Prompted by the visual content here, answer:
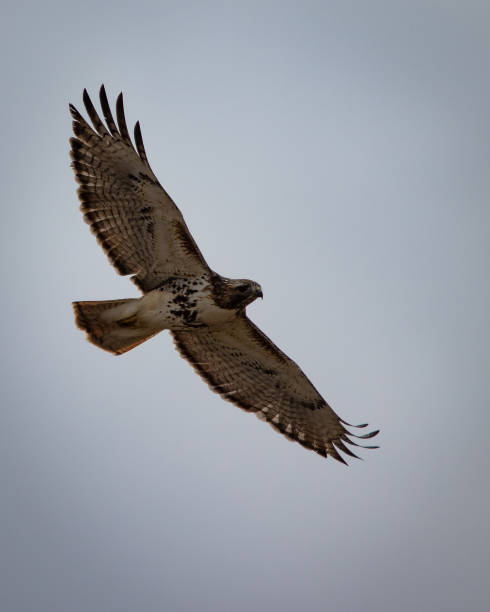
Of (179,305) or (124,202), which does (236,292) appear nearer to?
(179,305)

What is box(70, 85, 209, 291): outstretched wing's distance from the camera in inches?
431

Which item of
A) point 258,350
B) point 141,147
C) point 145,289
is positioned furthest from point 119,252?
point 258,350

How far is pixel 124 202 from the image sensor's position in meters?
11.1

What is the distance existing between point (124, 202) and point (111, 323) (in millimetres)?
1286

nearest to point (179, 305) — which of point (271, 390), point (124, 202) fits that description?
point (124, 202)

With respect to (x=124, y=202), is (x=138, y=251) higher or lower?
lower

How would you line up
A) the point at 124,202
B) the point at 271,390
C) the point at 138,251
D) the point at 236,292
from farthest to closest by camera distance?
the point at 271,390
the point at 138,251
the point at 124,202
the point at 236,292

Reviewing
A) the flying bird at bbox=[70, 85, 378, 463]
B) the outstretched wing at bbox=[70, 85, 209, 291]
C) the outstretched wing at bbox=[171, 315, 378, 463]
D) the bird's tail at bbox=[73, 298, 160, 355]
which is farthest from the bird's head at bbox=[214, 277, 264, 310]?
the outstretched wing at bbox=[171, 315, 378, 463]

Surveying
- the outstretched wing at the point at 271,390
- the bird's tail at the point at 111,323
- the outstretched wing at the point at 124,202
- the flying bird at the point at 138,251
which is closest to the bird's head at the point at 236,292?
the flying bird at the point at 138,251

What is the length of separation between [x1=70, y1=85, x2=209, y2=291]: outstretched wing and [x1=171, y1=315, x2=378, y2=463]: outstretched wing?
1.23 metres

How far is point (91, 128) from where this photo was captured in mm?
11062

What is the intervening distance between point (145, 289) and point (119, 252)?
0.49 metres

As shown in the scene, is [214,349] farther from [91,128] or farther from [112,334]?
[91,128]

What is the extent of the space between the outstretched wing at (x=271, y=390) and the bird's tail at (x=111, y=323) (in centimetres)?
98
